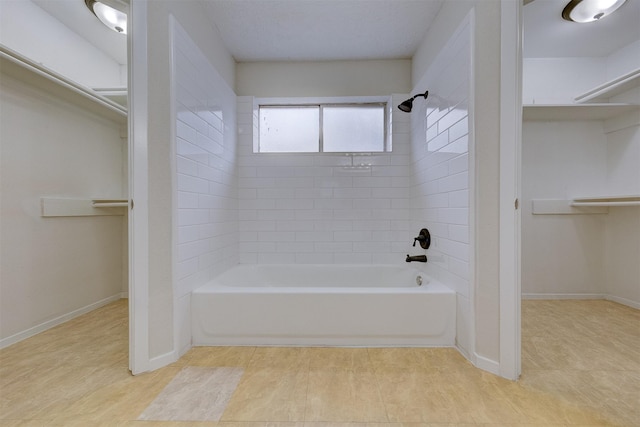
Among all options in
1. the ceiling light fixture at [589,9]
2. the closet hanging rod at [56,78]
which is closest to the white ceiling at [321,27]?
the ceiling light fixture at [589,9]

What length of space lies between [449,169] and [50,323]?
10.0 ft

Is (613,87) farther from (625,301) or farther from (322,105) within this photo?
(322,105)

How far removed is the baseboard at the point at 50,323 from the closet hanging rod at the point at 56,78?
169 cm

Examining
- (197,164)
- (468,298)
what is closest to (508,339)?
(468,298)

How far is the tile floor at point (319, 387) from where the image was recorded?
117 cm

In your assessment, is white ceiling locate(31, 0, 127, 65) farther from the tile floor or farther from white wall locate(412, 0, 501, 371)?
white wall locate(412, 0, 501, 371)

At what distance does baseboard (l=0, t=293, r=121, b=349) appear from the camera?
1.82 m

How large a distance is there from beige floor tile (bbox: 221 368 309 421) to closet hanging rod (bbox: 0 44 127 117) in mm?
2222

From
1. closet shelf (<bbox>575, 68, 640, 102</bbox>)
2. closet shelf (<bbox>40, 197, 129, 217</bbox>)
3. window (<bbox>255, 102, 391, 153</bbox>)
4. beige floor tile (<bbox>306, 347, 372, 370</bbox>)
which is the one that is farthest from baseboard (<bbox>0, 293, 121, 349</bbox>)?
closet shelf (<bbox>575, 68, 640, 102</bbox>)

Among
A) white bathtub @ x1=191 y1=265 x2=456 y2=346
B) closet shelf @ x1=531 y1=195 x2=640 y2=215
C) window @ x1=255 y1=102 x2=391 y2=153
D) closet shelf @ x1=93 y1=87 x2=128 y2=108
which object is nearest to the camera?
white bathtub @ x1=191 y1=265 x2=456 y2=346

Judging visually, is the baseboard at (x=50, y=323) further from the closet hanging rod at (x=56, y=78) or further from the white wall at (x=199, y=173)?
the closet hanging rod at (x=56, y=78)

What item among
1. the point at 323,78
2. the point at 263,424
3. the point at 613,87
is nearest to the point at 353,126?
the point at 323,78

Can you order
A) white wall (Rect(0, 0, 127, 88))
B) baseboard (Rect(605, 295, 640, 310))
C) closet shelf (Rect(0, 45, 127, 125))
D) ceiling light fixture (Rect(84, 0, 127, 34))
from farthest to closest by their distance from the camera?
baseboard (Rect(605, 295, 640, 310))
ceiling light fixture (Rect(84, 0, 127, 34))
white wall (Rect(0, 0, 127, 88))
closet shelf (Rect(0, 45, 127, 125))

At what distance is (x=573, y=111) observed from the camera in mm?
2551
